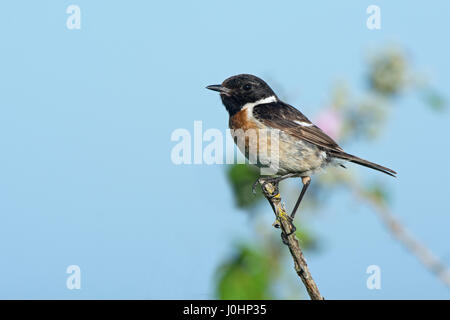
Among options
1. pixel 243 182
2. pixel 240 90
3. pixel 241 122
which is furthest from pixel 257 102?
pixel 243 182

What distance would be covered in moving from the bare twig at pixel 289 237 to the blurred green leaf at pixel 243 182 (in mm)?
239

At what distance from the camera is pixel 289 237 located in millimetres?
5695

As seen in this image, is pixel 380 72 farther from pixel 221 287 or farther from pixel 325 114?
pixel 221 287

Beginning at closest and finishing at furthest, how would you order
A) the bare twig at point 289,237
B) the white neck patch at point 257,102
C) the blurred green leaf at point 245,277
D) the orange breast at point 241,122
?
the bare twig at point 289,237 → the blurred green leaf at point 245,277 → the orange breast at point 241,122 → the white neck patch at point 257,102

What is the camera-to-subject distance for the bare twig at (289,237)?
517 centimetres

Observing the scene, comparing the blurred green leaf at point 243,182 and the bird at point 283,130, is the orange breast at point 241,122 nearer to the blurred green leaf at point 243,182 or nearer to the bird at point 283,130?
the bird at point 283,130

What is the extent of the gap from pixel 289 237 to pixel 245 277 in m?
0.63

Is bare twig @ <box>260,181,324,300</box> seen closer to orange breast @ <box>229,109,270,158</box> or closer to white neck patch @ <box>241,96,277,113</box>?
orange breast @ <box>229,109,270,158</box>

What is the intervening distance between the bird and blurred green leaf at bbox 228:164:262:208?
0.57ft

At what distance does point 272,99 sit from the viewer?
732cm

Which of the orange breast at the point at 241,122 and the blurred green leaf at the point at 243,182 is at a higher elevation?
the orange breast at the point at 241,122

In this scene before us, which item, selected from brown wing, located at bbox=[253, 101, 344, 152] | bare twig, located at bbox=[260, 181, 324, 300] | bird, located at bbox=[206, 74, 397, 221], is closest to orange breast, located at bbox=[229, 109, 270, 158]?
bird, located at bbox=[206, 74, 397, 221]

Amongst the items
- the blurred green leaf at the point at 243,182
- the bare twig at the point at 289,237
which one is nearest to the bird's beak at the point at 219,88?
the blurred green leaf at the point at 243,182

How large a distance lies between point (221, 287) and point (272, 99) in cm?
229
